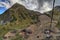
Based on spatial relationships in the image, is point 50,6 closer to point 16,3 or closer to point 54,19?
point 54,19

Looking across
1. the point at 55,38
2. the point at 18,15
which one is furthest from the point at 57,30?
the point at 18,15

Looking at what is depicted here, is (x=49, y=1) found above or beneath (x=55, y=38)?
above

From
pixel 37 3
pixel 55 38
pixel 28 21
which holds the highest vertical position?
pixel 37 3

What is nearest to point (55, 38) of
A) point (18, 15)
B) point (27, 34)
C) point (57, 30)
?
point (57, 30)

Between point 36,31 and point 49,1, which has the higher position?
point 49,1

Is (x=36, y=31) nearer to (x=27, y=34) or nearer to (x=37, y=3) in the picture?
(x=27, y=34)

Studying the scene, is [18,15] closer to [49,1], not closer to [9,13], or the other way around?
[9,13]

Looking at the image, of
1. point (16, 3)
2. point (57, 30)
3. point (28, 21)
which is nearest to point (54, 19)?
point (57, 30)
